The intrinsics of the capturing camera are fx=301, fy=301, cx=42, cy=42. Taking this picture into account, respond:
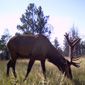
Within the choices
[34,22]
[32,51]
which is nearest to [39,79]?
[32,51]

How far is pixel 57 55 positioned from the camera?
38.3ft

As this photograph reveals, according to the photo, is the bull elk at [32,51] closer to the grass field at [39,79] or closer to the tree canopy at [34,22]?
the grass field at [39,79]

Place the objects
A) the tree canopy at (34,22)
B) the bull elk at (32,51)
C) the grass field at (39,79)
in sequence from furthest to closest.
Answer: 1. the tree canopy at (34,22)
2. the bull elk at (32,51)
3. the grass field at (39,79)

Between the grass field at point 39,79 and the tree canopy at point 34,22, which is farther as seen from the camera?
the tree canopy at point 34,22

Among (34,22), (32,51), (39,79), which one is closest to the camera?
(39,79)

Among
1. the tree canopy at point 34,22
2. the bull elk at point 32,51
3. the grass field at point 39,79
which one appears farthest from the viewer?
the tree canopy at point 34,22

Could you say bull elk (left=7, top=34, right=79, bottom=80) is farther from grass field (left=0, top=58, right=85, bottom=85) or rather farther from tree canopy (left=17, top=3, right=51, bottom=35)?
tree canopy (left=17, top=3, right=51, bottom=35)

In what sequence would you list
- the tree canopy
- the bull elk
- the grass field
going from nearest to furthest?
the grass field, the bull elk, the tree canopy

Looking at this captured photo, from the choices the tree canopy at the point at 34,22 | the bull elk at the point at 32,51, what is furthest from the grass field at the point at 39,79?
the tree canopy at the point at 34,22

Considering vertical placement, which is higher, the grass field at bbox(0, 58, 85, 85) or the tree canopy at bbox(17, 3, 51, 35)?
the tree canopy at bbox(17, 3, 51, 35)

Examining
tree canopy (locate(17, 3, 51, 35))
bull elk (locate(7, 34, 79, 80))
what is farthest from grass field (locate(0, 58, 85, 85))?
tree canopy (locate(17, 3, 51, 35))

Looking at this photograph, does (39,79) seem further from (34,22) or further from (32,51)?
(34,22)

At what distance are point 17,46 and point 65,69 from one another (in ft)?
6.57

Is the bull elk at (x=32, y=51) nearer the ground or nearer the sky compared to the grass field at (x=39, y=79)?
nearer the sky
